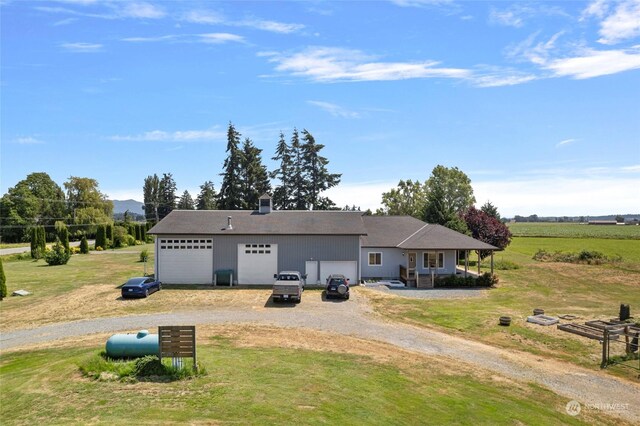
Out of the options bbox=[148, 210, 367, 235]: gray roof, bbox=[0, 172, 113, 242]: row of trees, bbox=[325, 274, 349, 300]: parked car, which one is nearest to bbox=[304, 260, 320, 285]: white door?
bbox=[148, 210, 367, 235]: gray roof

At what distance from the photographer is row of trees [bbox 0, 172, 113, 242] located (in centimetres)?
7075

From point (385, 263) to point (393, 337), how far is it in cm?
1605

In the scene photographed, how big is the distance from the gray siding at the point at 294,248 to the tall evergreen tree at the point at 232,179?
104 feet

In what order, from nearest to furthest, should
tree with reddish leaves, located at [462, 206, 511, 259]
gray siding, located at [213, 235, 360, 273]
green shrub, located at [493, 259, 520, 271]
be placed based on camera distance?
1. gray siding, located at [213, 235, 360, 273]
2. green shrub, located at [493, 259, 520, 271]
3. tree with reddish leaves, located at [462, 206, 511, 259]

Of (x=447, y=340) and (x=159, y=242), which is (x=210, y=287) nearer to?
(x=159, y=242)

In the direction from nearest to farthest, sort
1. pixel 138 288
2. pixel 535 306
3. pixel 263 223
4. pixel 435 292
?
pixel 535 306, pixel 138 288, pixel 435 292, pixel 263 223

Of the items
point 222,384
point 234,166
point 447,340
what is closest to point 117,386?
point 222,384

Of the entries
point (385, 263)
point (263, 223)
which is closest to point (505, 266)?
point (385, 263)

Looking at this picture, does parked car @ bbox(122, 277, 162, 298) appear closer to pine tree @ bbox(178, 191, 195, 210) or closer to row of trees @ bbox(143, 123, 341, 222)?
row of trees @ bbox(143, 123, 341, 222)

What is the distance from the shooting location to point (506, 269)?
3856 cm

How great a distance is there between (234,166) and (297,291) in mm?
42039

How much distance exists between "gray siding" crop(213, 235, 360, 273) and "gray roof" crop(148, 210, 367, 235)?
43 centimetres

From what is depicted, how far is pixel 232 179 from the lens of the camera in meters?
61.5

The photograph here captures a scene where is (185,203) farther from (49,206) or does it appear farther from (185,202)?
(49,206)
